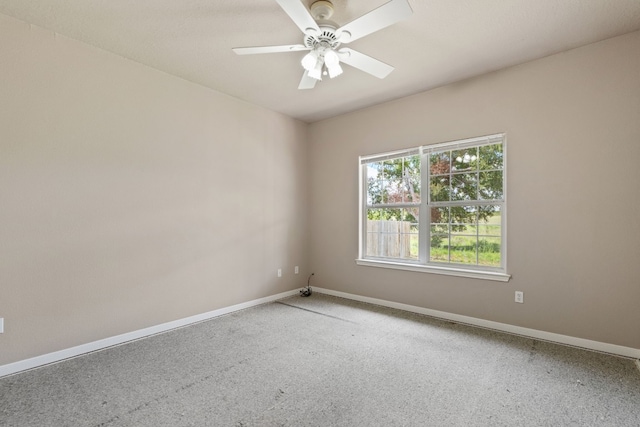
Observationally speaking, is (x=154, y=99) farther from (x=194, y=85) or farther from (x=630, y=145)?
(x=630, y=145)

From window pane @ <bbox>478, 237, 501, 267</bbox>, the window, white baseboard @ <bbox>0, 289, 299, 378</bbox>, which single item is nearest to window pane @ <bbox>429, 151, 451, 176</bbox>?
the window

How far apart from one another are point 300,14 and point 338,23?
0.67 m

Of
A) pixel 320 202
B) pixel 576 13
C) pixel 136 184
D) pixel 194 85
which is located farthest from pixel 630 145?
pixel 136 184

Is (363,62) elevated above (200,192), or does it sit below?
above

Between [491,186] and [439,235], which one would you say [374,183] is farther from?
[491,186]

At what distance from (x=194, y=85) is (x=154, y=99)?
1.65ft

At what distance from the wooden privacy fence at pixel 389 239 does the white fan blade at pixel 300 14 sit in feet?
8.62

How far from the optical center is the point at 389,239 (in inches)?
160

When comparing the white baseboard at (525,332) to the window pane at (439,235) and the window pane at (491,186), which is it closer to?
the window pane at (439,235)

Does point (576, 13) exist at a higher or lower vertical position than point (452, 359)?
higher

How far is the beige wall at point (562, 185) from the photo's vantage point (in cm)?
250

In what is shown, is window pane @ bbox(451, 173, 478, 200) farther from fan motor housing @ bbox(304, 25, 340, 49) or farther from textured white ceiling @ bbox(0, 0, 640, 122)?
fan motor housing @ bbox(304, 25, 340, 49)

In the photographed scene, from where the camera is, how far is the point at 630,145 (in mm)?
2475

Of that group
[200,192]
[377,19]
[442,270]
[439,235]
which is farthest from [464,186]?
[200,192]
